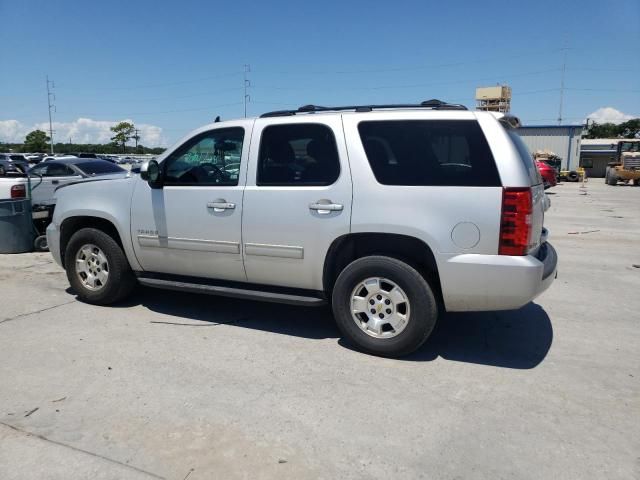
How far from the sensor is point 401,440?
301 centimetres

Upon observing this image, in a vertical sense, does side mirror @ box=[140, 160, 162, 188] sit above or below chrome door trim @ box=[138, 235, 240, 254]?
above

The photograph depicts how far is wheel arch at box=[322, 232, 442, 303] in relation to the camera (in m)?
4.11

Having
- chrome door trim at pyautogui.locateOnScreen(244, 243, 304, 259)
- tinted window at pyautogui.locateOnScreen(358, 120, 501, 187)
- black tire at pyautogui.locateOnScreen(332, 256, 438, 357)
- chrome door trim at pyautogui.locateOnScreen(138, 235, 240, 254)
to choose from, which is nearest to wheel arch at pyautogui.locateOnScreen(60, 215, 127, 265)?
chrome door trim at pyautogui.locateOnScreen(138, 235, 240, 254)

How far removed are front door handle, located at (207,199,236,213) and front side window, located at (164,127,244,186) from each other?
19 centimetres

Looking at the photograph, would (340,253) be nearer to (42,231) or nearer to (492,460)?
(492,460)

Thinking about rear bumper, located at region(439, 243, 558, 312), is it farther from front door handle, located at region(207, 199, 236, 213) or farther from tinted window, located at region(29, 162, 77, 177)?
tinted window, located at region(29, 162, 77, 177)

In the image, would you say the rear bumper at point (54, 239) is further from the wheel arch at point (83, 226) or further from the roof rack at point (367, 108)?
the roof rack at point (367, 108)

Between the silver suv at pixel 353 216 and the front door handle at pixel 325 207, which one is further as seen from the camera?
the front door handle at pixel 325 207

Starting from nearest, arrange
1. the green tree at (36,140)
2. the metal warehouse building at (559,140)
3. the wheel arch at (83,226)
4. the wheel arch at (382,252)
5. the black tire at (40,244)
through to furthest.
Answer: the wheel arch at (382,252)
the wheel arch at (83,226)
the black tire at (40,244)
the metal warehouse building at (559,140)
the green tree at (36,140)

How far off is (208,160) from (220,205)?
1.91ft

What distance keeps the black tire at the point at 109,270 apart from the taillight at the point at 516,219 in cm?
377

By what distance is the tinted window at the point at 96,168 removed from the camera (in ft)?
42.6

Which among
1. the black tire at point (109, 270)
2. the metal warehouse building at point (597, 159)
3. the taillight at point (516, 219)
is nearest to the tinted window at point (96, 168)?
the black tire at point (109, 270)

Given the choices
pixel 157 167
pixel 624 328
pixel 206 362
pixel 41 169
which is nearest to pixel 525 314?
pixel 624 328
